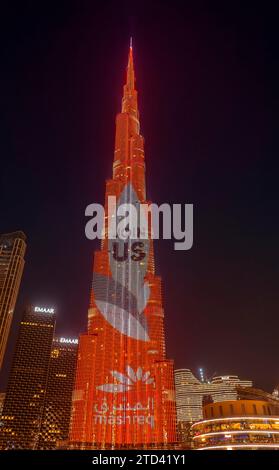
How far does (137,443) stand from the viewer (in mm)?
117438

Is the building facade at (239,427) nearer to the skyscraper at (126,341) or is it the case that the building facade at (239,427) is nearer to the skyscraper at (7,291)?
the skyscraper at (126,341)

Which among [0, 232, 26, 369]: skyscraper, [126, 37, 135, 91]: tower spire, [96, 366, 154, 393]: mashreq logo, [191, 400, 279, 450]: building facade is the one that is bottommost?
[191, 400, 279, 450]: building facade

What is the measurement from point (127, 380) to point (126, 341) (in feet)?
44.0

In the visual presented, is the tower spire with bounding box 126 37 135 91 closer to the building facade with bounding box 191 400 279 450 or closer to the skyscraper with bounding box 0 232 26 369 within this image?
the skyscraper with bounding box 0 232 26 369

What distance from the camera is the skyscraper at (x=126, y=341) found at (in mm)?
122188

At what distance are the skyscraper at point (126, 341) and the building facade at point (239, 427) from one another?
20915 millimetres

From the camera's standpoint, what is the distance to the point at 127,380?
130 m

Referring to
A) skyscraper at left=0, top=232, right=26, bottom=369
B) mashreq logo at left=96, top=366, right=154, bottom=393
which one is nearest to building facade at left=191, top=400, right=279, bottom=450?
mashreq logo at left=96, top=366, right=154, bottom=393

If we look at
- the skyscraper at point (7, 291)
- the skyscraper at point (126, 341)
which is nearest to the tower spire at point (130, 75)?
the skyscraper at point (126, 341)

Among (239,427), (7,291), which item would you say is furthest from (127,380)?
(7,291)

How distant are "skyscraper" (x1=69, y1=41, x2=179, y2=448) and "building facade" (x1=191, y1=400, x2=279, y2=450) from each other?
20.9 metres

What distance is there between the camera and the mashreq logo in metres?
129
